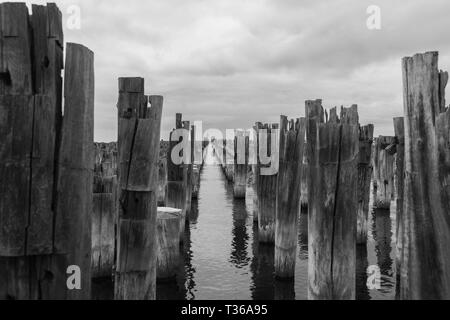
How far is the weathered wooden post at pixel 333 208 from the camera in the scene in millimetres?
4766

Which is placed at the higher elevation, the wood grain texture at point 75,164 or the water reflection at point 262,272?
the wood grain texture at point 75,164

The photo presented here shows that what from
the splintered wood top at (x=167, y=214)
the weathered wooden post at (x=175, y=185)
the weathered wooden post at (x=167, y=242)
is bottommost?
the weathered wooden post at (x=167, y=242)

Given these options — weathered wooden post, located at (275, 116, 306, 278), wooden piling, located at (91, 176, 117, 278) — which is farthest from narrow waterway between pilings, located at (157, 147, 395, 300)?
wooden piling, located at (91, 176, 117, 278)

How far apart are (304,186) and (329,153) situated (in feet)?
53.1

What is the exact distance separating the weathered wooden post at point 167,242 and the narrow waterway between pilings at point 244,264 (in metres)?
0.32

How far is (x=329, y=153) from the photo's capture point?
4.79m

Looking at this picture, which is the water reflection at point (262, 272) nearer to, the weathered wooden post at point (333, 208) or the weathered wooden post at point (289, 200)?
the weathered wooden post at point (289, 200)

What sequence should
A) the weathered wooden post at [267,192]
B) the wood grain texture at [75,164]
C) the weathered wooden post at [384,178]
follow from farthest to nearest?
the weathered wooden post at [384,178] < the weathered wooden post at [267,192] < the wood grain texture at [75,164]

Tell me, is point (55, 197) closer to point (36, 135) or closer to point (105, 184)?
point (36, 135)

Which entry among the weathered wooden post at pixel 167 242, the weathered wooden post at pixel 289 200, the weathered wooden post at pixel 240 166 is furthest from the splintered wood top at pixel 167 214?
the weathered wooden post at pixel 240 166

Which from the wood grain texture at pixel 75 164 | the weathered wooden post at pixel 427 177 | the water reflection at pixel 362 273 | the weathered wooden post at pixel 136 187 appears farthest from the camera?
the water reflection at pixel 362 273

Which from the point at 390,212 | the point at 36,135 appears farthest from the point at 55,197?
the point at 390,212

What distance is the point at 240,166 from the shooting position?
24.9 meters

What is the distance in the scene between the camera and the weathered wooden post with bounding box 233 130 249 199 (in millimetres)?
25144
